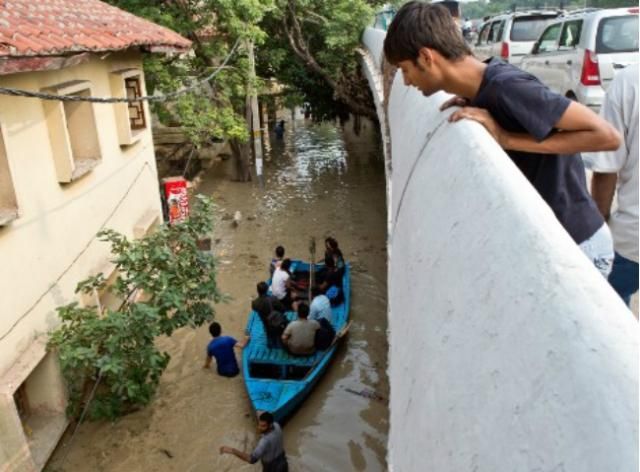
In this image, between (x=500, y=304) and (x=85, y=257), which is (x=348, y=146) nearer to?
(x=85, y=257)

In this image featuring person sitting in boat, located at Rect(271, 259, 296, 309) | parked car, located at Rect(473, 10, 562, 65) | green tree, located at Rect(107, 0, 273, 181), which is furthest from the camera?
parked car, located at Rect(473, 10, 562, 65)

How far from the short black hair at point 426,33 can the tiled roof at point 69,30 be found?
4177 millimetres

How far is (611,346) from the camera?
994 mm

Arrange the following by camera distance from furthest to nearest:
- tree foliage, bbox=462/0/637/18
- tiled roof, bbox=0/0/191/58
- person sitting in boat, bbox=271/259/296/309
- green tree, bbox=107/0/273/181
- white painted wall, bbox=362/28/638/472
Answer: tree foliage, bbox=462/0/637/18
green tree, bbox=107/0/273/181
person sitting in boat, bbox=271/259/296/309
tiled roof, bbox=0/0/191/58
white painted wall, bbox=362/28/638/472

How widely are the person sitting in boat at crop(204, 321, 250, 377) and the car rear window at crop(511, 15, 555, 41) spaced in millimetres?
11996

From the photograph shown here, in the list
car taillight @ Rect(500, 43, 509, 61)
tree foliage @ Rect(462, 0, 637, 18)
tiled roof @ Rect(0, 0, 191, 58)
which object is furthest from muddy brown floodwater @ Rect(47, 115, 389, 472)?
tree foliage @ Rect(462, 0, 637, 18)

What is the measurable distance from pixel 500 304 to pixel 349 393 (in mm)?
8064

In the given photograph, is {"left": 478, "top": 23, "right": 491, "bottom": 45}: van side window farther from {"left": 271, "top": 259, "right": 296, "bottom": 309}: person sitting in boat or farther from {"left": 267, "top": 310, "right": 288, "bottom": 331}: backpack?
{"left": 267, "top": 310, "right": 288, "bottom": 331}: backpack

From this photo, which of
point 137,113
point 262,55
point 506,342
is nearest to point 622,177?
point 506,342

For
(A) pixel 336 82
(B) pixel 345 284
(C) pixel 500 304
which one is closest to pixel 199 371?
(B) pixel 345 284

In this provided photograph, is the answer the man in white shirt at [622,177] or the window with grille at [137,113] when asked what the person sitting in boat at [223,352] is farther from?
the man in white shirt at [622,177]

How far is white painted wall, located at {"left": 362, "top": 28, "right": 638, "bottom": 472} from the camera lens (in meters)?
0.95

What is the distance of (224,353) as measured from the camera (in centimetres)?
877

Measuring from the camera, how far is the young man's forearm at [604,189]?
2777mm
